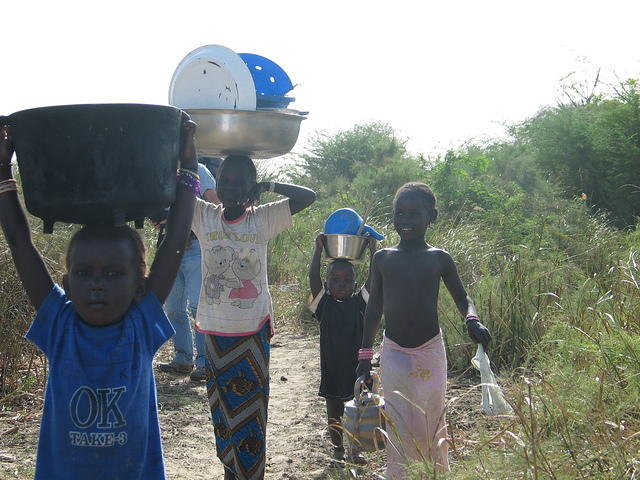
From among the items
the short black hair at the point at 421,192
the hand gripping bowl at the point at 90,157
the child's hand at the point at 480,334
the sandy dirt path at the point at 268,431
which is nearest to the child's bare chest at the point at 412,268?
the short black hair at the point at 421,192

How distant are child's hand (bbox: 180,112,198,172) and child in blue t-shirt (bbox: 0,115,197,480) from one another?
0.88 feet

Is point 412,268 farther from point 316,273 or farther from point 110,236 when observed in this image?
point 110,236

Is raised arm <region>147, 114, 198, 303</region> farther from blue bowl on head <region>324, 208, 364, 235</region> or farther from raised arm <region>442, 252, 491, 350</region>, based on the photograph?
blue bowl on head <region>324, 208, 364, 235</region>

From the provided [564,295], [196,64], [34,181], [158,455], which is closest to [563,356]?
[564,295]

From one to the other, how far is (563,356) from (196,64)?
2322 mm

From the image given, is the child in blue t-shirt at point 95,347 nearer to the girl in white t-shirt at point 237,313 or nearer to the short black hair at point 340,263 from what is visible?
the girl in white t-shirt at point 237,313

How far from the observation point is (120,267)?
229 cm

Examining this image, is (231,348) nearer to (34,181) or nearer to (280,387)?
(34,181)

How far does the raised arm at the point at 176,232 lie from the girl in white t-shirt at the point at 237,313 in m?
1.27

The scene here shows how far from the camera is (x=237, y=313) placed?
147 inches

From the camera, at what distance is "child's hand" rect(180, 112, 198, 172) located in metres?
2.43

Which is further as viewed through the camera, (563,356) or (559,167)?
(559,167)

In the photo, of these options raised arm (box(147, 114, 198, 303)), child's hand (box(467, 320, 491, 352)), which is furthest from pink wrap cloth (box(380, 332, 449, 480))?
raised arm (box(147, 114, 198, 303))

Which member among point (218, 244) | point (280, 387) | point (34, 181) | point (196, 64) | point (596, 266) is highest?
point (196, 64)
